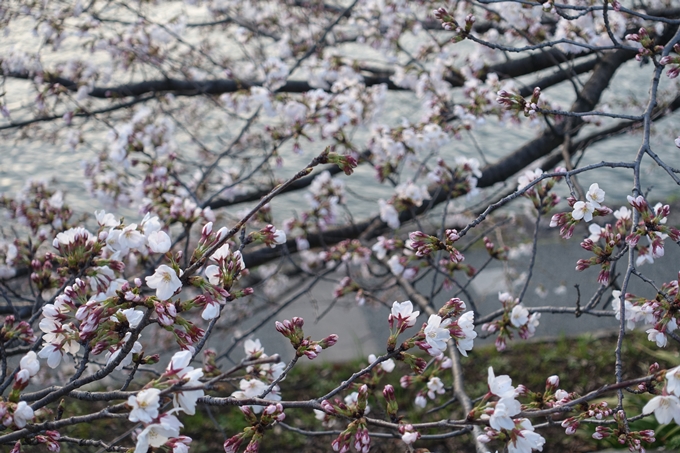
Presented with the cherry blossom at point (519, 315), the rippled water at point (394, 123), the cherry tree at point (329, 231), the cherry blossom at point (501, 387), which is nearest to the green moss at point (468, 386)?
the cherry tree at point (329, 231)

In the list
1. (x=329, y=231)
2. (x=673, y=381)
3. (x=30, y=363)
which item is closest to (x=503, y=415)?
(x=673, y=381)

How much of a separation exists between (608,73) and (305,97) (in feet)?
6.76

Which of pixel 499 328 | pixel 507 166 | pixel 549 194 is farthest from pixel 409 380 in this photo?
pixel 507 166

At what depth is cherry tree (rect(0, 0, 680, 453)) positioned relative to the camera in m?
1.35

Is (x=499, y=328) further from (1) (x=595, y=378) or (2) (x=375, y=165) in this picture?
(1) (x=595, y=378)

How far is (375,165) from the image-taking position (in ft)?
11.4

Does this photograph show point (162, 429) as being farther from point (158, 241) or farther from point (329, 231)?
point (329, 231)

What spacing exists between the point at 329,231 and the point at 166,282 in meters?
2.67

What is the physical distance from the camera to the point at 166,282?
52.7 inches

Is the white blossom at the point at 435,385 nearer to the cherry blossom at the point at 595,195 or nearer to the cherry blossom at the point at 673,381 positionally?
the cherry blossom at the point at 595,195

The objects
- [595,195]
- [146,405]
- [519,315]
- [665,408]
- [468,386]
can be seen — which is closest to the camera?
[146,405]

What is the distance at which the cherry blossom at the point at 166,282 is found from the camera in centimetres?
130

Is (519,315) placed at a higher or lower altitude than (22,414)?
higher

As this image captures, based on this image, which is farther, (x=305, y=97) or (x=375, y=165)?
(x=305, y=97)
